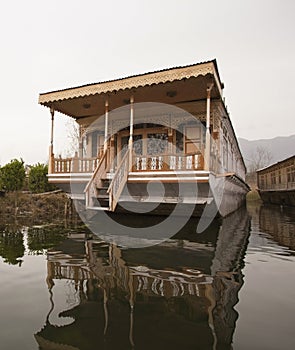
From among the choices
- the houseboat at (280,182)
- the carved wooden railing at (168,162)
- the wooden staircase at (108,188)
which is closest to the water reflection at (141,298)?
the wooden staircase at (108,188)

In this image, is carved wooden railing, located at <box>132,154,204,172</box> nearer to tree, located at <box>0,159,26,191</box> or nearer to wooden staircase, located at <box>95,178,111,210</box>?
wooden staircase, located at <box>95,178,111,210</box>

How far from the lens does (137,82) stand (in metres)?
9.38

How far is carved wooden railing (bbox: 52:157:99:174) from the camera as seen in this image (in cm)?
1071

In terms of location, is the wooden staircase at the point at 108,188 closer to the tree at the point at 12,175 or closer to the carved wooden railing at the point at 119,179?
the carved wooden railing at the point at 119,179

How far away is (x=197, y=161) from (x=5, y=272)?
19.5 feet

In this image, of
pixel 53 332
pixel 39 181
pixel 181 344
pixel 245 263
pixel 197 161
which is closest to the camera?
pixel 181 344

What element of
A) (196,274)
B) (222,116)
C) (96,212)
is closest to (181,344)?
(196,274)

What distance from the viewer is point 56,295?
325cm

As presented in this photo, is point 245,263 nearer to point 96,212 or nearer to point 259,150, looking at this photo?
point 96,212

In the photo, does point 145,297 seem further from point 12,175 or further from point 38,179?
point 38,179

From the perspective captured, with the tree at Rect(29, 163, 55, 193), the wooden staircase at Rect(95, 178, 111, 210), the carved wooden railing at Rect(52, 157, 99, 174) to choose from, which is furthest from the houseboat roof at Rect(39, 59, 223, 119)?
the tree at Rect(29, 163, 55, 193)

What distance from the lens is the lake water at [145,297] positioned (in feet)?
7.61

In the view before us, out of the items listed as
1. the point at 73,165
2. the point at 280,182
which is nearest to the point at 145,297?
the point at 73,165

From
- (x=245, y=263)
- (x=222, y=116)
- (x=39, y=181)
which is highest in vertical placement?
(x=222, y=116)
